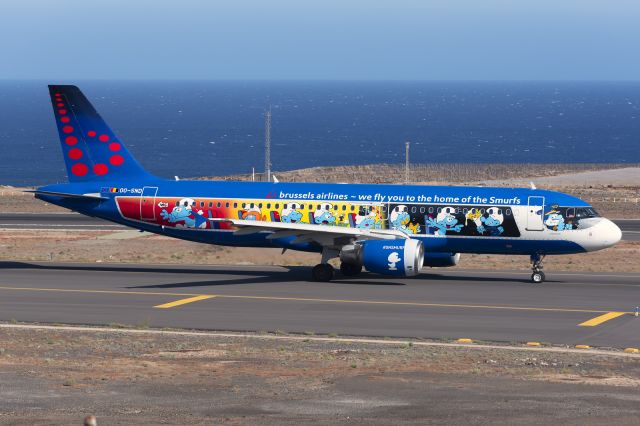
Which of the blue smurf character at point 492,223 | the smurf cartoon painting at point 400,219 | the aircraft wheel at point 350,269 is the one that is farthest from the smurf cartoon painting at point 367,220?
the blue smurf character at point 492,223

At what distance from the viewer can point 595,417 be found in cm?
2205

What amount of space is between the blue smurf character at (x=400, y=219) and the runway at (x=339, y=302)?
213 centimetres

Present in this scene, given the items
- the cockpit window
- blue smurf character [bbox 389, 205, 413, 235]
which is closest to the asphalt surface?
the cockpit window

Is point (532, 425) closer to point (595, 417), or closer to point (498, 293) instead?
point (595, 417)

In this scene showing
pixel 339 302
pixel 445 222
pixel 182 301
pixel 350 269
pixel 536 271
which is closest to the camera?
pixel 339 302

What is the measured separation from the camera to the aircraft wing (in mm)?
43312

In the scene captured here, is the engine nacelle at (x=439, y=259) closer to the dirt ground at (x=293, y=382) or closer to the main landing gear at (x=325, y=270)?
the main landing gear at (x=325, y=270)

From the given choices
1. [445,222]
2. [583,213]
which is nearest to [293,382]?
[445,222]

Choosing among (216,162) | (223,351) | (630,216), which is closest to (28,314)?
(223,351)

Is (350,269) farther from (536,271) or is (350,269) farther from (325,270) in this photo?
(536,271)

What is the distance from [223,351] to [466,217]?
1642 cm

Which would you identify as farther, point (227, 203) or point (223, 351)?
point (227, 203)

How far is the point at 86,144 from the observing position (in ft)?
158

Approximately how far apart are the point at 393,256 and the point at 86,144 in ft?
48.9
